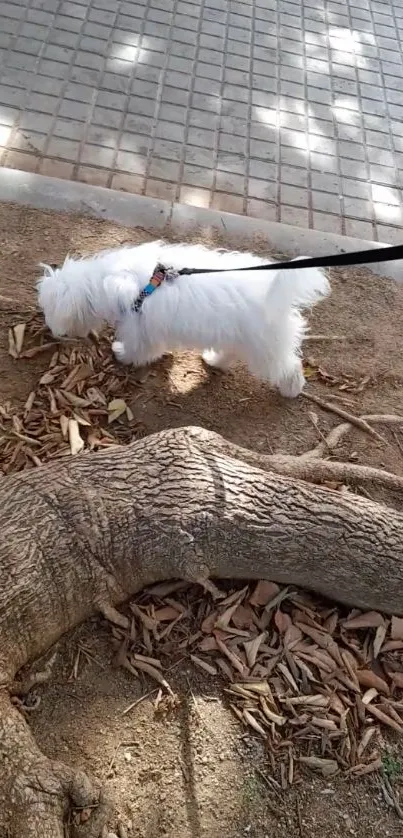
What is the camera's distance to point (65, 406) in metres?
3.27

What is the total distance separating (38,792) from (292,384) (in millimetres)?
2282

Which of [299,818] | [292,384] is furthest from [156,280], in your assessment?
[299,818]

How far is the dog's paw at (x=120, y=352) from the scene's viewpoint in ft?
11.4

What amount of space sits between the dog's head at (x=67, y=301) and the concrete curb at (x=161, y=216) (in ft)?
3.31

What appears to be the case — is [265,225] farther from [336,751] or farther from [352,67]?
[336,751]

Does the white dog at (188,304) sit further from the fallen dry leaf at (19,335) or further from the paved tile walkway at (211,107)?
the paved tile walkway at (211,107)

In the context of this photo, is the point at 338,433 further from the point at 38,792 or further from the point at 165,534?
the point at 38,792

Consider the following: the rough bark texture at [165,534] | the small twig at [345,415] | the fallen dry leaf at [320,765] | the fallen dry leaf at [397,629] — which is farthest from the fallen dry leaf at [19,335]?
the fallen dry leaf at [320,765]

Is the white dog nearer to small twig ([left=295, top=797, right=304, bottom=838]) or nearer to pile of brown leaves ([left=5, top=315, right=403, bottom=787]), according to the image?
pile of brown leaves ([left=5, top=315, right=403, bottom=787])

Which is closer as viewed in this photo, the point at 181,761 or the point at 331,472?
the point at 181,761

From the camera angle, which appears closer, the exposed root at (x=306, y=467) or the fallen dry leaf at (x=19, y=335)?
the exposed root at (x=306, y=467)

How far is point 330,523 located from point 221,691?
732mm

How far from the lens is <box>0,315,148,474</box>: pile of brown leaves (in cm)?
306

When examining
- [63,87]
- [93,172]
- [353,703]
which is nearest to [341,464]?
[353,703]
